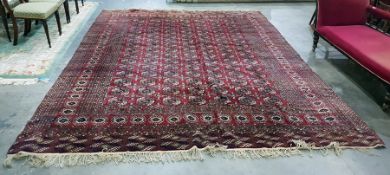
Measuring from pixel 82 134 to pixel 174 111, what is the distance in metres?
0.68

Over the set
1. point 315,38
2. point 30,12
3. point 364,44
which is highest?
point 30,12

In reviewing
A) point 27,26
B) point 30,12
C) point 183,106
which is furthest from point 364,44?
point 27,26

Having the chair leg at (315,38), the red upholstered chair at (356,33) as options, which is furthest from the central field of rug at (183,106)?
the red upholstered chair at (356,33)

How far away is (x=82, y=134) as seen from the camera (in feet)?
7.38

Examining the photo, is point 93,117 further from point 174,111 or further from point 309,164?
point 309,164

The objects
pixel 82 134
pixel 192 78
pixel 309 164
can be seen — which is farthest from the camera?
pixel 192 78

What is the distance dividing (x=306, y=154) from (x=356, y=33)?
5.53ft

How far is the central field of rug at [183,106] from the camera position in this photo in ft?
7.07

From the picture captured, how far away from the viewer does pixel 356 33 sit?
3.25m

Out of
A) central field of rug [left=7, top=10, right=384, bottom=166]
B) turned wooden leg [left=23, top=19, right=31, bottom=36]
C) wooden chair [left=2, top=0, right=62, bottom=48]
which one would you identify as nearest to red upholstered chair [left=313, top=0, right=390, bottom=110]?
central field of rug [left=7, top=10, right=384, bottom=166]

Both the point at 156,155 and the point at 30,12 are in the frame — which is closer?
the point at 156,155

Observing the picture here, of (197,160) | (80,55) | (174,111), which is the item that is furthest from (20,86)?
(197,160)

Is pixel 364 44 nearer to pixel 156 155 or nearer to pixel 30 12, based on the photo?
pixel 156 155

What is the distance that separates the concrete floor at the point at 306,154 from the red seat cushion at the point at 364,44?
0.27m
